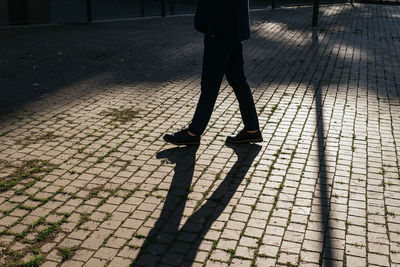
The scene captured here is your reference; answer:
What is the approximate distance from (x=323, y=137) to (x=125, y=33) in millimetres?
9163

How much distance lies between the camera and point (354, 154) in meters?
5.68

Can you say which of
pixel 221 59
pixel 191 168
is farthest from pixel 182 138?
pixel 221 59

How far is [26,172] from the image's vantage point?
5148 mm

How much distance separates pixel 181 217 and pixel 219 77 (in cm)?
185

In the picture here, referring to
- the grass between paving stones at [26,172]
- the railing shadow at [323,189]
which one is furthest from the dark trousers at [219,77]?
the grass between paving stones at [26,172]

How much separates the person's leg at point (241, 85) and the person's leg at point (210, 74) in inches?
5.1

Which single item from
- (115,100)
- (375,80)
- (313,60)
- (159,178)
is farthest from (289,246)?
(313,60)

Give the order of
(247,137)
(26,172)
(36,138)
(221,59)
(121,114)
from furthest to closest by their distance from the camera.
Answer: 1. (121,114)
2. (36,138)
3. (247,137)
4. (221,59)
5. (26,172)

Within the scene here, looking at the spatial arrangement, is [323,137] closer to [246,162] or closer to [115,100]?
[246,162]

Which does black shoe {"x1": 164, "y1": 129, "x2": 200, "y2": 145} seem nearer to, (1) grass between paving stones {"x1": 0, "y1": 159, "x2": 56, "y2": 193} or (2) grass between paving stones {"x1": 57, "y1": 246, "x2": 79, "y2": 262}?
(1) grass between paving stones {"x1": 0, "y1": 159, "x2": 56, "y2": 193}

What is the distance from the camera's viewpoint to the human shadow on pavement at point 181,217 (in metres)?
3.76

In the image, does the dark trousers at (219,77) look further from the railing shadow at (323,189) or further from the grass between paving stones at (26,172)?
the grass between paving stones at (26,172)

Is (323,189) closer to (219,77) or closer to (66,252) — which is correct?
(219,77)

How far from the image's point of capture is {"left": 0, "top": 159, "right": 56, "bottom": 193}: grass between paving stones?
491 centimetres
